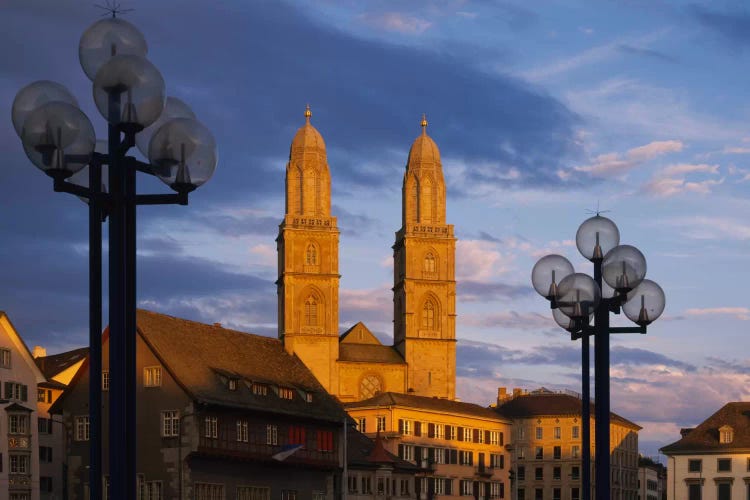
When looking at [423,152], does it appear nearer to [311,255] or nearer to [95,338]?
[311,255]

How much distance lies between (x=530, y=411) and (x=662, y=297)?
154 meters

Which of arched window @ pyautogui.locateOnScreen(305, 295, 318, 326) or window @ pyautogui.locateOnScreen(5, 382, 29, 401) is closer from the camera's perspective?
window @ pyautogui.locateOnScreen(5, 382, 29, 401)


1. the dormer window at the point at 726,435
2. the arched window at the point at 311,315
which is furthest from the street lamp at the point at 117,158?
the arched window at the point at 311,315

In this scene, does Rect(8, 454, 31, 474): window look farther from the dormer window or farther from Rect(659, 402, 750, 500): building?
the dormer window

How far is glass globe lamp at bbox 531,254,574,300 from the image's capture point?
90.2ft

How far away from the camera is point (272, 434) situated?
88.7 meters

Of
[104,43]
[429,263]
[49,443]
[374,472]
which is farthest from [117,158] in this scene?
[429,263]

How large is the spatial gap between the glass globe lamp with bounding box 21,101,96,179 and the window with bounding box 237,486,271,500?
6889 centimetres

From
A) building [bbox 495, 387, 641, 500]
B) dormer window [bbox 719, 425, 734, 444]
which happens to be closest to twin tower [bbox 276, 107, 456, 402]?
building [bbox 495, 387, 641, 500]

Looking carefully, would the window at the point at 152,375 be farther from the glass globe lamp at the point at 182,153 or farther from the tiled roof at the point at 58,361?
the glass globe lamp at the point at 182,153

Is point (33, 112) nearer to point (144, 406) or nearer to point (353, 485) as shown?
point (144, 406)

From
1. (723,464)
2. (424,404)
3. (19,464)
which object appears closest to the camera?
(19,464)

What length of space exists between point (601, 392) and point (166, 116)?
466 inches

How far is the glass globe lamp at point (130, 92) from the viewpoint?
17.1m
